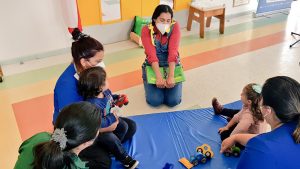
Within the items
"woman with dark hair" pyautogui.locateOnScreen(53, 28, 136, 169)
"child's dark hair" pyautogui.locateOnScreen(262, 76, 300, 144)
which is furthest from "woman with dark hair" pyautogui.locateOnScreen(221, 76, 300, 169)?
"woman with dark hair" pyautogui.locateOnScreen(53, 28, 136, 169)

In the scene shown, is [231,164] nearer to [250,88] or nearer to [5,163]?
[250,88]

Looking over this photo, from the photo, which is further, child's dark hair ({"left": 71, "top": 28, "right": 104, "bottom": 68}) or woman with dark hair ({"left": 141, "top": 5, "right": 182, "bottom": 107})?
woman with dark hair ({"left": 141, "top": 5, "right": 182, "bottom": 107})

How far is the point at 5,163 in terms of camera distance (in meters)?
2.44

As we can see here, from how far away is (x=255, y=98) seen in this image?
86.3 inches

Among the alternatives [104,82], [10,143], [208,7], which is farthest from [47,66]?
[208,7]

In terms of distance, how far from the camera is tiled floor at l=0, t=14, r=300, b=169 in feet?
9.95

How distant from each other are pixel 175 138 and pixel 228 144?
1.60ft

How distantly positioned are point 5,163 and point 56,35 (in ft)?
7.24

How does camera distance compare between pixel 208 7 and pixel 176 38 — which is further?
pixel 208 7

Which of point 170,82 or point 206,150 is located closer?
point 206,150

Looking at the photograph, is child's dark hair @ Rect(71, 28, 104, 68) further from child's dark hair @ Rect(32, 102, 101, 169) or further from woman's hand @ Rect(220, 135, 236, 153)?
woman's hand @ Rect(220, 135, 236, 153)

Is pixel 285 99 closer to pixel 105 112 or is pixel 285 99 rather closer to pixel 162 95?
pixel 105 112

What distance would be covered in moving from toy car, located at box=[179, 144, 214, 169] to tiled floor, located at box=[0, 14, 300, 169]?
2.85 feet

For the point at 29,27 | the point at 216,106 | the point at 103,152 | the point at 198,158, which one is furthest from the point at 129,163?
the point at 29,27
